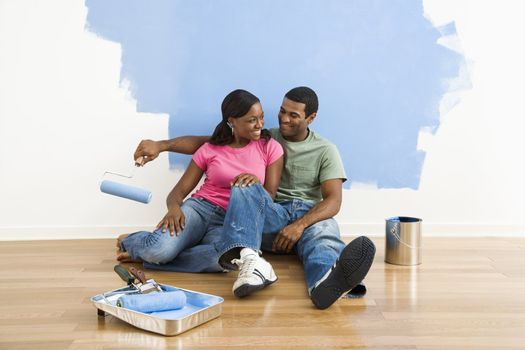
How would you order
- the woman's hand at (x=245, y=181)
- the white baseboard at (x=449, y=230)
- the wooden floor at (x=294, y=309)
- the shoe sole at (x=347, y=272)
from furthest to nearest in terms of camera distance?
the white baseboard at (x=449, y=230) < the woman's hand at (x=245, y=181) < the shoe sole at (x=347, y=272) < the wooden floor at (x=294, y=309)

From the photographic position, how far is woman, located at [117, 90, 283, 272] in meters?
2.05

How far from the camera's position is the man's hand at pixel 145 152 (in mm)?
2199

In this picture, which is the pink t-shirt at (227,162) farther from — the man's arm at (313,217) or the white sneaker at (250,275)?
the white sneaker at (250,275)

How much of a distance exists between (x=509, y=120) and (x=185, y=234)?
5.00 ft

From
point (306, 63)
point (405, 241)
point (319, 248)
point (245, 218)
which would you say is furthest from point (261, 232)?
point (306, 63)

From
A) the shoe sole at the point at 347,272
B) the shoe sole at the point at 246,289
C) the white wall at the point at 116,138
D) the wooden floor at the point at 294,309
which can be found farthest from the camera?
the white wall at the point at 116,138

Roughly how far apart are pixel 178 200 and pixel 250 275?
0.59m

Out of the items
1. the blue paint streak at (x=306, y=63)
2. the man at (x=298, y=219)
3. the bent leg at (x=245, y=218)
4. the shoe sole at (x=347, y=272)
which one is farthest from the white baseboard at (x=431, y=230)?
the shoe sole at (x=347, y=272)

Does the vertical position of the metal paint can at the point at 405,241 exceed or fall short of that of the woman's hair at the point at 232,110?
it falls short

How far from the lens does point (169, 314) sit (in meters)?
1.53

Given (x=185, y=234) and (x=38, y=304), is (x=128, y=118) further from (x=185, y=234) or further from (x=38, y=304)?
(x=38, y=304)

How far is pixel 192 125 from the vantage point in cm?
254

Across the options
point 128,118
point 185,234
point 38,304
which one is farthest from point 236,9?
point 38,304

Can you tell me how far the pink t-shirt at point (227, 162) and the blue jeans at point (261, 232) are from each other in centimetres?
20
